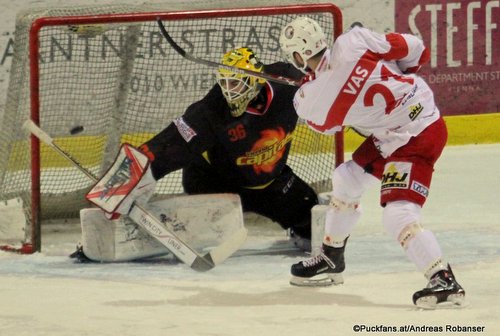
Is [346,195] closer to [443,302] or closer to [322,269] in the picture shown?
[322,269]

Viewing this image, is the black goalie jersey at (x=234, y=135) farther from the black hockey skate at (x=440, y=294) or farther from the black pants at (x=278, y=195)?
the black hockey skate at (x=440, y=294)

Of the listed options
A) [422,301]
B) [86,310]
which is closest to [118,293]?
[86,310]

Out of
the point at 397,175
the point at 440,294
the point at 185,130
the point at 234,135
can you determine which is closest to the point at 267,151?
the point at 234,135

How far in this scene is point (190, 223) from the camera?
18.2 ft

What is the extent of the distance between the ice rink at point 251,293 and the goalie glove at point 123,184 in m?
0.23

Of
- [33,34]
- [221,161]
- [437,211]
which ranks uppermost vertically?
[33,34]

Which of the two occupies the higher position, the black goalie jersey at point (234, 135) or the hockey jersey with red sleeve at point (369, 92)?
the hockey jersey with red sleeve at point (369, 92)

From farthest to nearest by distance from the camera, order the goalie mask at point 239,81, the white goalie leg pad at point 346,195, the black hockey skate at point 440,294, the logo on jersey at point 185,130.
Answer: the logo on jersey at point 185,130 → the goalie mask at point 239,81 → the white goalie leg pad at point 346,195 → the black hockey skate at point 440,294

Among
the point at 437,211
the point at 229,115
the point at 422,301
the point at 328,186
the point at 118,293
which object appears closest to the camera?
the point at 422,301

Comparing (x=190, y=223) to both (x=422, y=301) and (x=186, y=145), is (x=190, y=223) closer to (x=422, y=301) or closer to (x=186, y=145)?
(x=186, y=145)

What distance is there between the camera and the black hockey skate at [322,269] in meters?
5.05

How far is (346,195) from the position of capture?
16.1 ft

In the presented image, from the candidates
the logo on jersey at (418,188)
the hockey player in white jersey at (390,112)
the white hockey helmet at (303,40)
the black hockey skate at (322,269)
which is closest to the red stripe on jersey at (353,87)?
the hockey player in white jersey at (390,112)

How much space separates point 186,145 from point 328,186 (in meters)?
0.78
